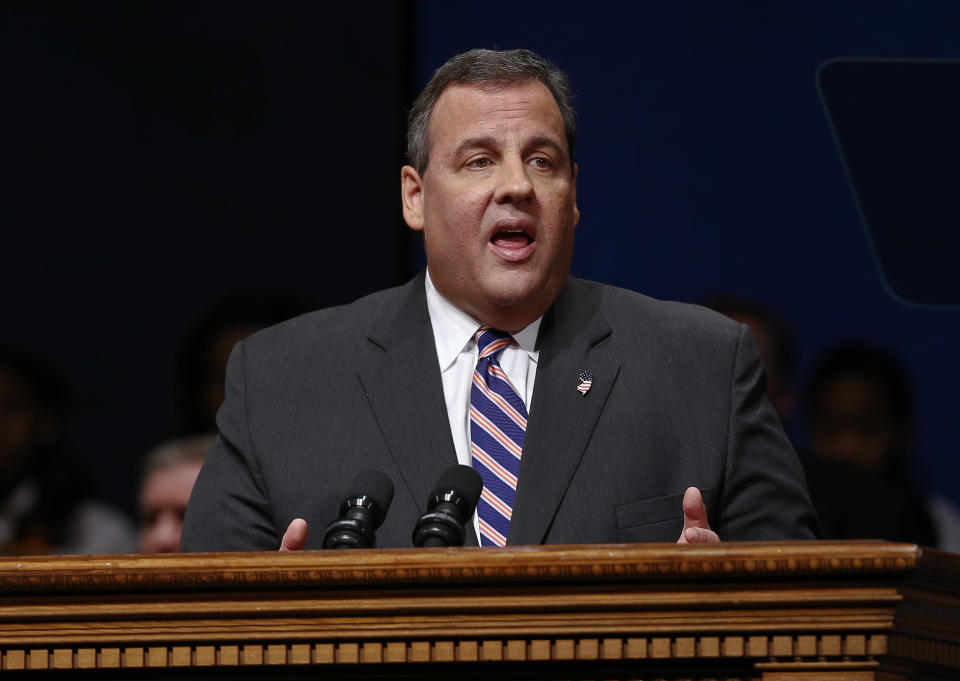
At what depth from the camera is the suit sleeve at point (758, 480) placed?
7.06 ft

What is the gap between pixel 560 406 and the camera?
2199mm

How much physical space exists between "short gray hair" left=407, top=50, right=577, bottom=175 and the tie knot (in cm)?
28

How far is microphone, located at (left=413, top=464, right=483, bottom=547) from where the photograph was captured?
1.59 meters

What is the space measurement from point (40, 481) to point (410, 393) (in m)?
1.50

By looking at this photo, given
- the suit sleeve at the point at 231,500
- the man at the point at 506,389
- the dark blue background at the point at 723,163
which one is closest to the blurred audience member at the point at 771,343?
the dark blue background at the point at 723,163

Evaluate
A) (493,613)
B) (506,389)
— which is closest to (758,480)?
(506,389)

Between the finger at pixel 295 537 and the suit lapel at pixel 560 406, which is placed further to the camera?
the suit lapel at pixel 560 406

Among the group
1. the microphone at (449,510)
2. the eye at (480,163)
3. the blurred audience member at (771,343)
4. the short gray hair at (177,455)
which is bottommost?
the short gray hair at (177,455)

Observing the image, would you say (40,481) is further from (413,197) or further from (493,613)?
(493,613)

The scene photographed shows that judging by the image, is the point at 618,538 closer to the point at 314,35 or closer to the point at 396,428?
the point at 396,428

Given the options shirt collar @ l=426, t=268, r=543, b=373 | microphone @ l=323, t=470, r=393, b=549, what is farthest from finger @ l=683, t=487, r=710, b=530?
shirt collar @ l=426, t=268, r=543, b=373

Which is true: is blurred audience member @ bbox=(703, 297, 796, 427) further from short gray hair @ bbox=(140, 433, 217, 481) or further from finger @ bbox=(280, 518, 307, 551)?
finger @ bbox=(280, 518, 307, 551)

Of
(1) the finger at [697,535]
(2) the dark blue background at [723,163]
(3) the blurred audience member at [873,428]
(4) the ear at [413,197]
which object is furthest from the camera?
(2) the dark blue background at [723,163]

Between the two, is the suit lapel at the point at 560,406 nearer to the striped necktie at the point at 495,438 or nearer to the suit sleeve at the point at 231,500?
the striped necktie at the point at 495,438
